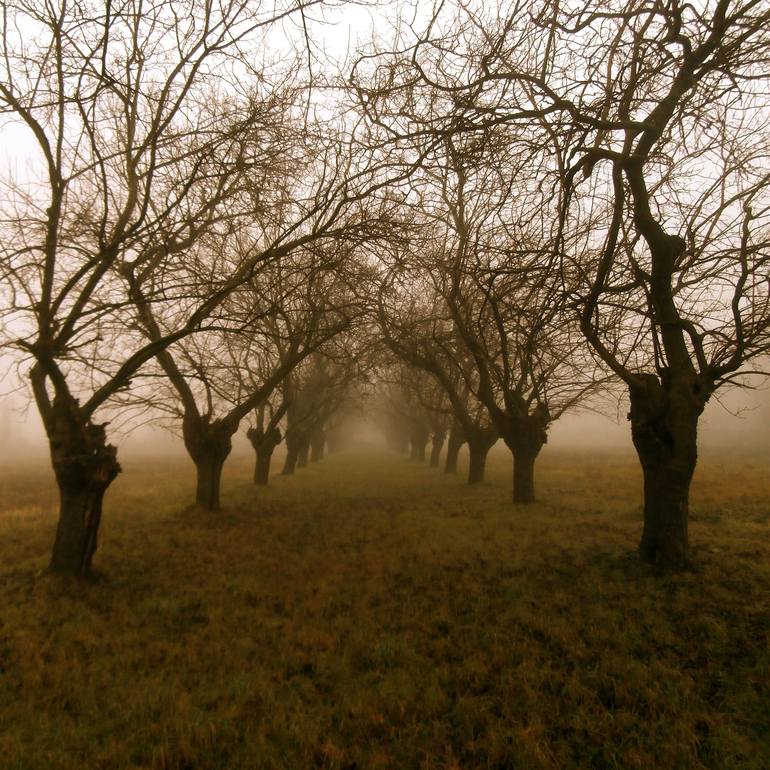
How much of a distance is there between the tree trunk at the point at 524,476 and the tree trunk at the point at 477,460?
4.44 m

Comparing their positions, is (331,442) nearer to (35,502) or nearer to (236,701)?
(35,502)

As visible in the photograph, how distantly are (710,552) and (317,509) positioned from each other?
9575 mm

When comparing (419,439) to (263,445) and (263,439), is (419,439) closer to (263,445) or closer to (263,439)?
(263,445)

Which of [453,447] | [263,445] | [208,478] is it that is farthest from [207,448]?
[453,447]

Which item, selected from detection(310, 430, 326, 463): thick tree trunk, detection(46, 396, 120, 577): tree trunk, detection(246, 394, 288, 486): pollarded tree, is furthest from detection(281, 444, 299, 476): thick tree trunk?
detection(46, 396, 120, 577): tree trunk

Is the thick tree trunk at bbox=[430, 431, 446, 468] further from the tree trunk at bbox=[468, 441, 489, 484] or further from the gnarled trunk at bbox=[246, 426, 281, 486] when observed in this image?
the gnarled trunk at bbox=[246, 426, 281, 486]

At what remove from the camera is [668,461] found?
23.1 feet

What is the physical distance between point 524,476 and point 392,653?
968 centimetres

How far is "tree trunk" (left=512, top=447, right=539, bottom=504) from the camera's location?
45.6 feet

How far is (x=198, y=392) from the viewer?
48.5 ft

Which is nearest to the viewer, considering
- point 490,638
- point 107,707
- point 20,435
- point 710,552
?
point 107,707

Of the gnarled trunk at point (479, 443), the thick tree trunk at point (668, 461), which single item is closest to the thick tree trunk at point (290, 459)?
the gnarled trunk at point (479, 443)

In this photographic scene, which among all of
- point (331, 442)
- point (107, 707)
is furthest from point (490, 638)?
point (331, 442)

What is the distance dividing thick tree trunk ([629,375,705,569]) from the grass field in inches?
15.5
